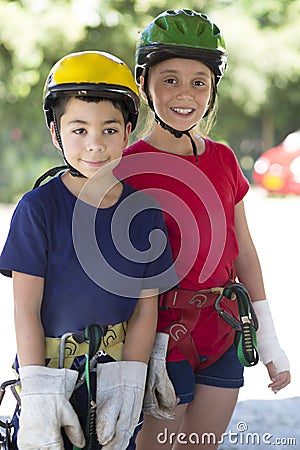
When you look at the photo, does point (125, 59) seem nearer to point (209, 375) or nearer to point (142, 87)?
point (142, 87)

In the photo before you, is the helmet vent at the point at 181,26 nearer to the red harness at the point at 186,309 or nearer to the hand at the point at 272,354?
the red harness at the point at 186,309

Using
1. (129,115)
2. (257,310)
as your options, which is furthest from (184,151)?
(257,310)

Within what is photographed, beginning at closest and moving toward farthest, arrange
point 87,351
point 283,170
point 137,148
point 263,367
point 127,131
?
point 87,351 → point 127,131 → point 137,148 → point 263,367 → point 283,170

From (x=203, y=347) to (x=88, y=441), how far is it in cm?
75

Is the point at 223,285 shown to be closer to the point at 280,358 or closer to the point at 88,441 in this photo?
the point at 280,358

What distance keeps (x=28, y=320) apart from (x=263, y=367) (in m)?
4.04

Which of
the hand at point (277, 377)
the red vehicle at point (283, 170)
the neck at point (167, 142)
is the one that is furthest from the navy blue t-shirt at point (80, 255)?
the red vehicle at point (283, 170)

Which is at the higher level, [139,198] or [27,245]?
[139,198]

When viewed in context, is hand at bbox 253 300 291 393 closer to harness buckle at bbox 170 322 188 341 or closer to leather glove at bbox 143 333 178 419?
harness buckle at bbox 170 322 188 341

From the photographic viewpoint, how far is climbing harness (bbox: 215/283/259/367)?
3.10 meters

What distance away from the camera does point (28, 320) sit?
8.91 feet

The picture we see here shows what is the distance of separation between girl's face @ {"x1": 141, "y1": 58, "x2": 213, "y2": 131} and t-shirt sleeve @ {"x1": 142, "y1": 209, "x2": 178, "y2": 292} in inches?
19.1

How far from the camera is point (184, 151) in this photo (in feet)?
10.9

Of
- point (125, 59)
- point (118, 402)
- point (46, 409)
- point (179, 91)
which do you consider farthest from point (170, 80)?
point (125, 59)
